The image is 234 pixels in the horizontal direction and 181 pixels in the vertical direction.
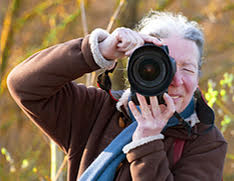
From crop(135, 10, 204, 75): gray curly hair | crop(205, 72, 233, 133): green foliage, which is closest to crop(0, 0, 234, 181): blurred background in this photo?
crop(205, 72, 233, 133): green foliage

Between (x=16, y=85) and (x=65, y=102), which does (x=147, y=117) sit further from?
(x=16, y=85)

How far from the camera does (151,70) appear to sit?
1.34m

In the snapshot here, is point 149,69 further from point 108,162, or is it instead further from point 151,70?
point 108,162

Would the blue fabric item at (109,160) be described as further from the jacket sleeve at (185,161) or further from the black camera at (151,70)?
the black camera at (151,70)

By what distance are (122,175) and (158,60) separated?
1.48ft

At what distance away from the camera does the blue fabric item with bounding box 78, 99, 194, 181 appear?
142 centimetres

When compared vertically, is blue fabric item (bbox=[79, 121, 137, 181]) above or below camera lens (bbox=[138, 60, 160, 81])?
below

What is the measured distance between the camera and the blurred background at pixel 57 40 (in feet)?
11.0

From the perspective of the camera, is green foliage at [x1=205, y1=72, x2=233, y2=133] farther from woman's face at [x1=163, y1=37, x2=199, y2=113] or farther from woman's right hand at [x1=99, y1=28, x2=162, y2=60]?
woman's right hand at [x1=99, y1=28, x2=162, y2=60]

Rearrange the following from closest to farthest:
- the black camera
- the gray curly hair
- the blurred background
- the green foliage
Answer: the black camera → the gray curly hair → the green foliage → the blurred background

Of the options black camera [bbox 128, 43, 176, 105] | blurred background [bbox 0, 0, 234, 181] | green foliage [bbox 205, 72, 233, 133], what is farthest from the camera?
blurred background [bbox 0, 0, 234, 181]

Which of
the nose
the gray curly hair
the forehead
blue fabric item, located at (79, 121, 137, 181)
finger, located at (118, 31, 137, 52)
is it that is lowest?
blue fabric item, located at (79, 121, 137, 181)

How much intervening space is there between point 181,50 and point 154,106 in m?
0.30

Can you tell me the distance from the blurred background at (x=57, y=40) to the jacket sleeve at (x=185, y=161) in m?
0.92
